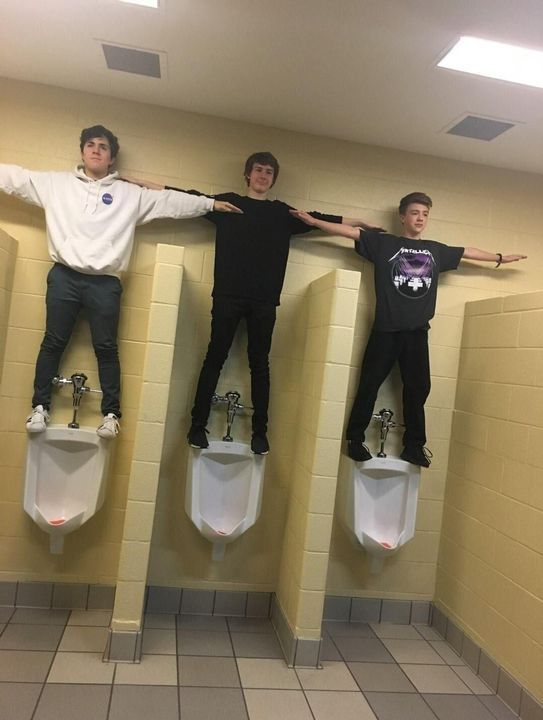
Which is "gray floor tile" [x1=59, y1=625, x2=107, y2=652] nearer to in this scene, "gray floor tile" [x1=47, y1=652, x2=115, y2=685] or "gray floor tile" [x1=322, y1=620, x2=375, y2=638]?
"gray floor tile" [x1=47, y1=652, x2=115, y2=685]

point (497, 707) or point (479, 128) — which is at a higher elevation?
point (479, 128)

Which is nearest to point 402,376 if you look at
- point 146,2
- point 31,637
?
point 146,2

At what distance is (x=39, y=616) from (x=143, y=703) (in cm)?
89

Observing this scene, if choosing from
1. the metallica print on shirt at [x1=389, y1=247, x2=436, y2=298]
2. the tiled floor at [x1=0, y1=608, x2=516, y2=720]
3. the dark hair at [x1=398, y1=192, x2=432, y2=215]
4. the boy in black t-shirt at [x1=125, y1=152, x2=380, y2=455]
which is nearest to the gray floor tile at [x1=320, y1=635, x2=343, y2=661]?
the tiled floor at [x1=0, y1=608, x2=516, y2=720]

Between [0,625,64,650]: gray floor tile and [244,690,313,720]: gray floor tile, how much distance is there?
946 mm

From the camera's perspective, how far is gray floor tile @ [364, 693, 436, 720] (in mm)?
2344

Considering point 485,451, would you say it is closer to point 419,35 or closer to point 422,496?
point 422,496

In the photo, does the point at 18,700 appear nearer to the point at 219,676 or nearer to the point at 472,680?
the point at 219,676

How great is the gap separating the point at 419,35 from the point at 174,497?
2.43 m

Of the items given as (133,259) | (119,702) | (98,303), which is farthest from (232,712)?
(133,259)

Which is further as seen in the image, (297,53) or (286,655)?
(286,655)

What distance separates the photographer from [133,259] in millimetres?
3023

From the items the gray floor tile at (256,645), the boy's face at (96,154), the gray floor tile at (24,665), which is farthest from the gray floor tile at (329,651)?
the boy's face at (96,154)

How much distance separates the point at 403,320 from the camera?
10.0 ft
